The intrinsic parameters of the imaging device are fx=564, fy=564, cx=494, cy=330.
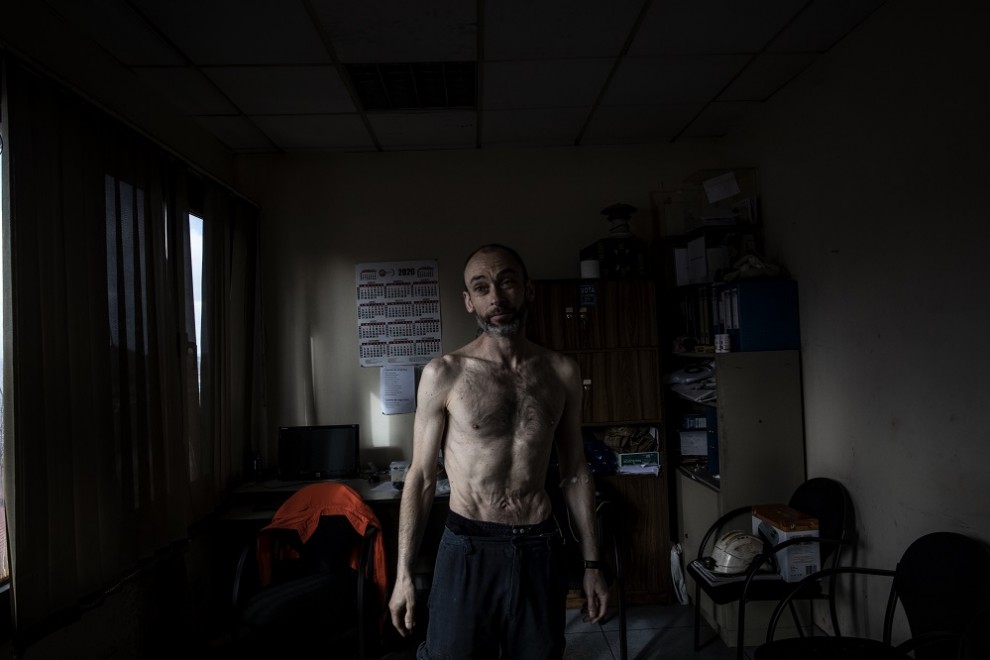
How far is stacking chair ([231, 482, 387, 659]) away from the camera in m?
2.50

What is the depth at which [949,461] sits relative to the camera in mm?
2084

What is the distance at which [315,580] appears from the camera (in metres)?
2.67

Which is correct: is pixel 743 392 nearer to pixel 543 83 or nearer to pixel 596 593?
pixel 596 593

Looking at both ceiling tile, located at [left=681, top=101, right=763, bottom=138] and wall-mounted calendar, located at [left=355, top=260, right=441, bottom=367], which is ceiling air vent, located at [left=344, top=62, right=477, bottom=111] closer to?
wall-mounted calendar, located at [left=355, top=260, right=441, bottom=367]

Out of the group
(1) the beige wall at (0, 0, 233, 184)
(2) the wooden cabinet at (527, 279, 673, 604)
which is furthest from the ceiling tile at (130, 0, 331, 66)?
(2) the wooden cabinet at (527, 279, 673, 604)

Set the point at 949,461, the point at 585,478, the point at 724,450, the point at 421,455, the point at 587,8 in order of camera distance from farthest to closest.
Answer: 1. the point at 724,450
2. the point at 587,8
3. the point at 949,461
4. the point at 585,478
5. the point at 421,455

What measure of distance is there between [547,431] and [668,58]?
198cm

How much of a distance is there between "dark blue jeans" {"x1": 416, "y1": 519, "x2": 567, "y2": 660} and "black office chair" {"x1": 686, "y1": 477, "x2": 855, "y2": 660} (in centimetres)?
110

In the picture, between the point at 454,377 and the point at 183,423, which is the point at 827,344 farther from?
the point at 183,423

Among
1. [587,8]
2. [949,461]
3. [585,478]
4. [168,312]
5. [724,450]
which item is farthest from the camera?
[724,450]

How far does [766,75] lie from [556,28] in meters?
1.26

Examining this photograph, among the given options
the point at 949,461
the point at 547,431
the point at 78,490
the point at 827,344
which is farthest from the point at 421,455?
the point at 827,344

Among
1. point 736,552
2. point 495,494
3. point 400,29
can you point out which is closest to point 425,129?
point 400,29

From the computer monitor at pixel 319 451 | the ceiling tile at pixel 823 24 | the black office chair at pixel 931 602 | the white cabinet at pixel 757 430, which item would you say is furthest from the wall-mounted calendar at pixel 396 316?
the black office chair at pixel 931 602
